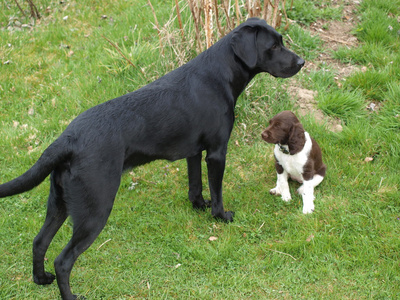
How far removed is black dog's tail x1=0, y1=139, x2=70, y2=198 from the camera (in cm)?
288

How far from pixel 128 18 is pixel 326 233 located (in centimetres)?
476

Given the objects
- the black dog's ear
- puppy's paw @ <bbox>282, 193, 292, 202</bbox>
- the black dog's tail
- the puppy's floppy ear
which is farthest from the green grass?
the black dog's ear

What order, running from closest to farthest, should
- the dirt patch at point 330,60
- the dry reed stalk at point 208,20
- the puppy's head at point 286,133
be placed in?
the puppy's head at point 286,133 < the dry reed stalk at point 208,20 < the dirt patch at point 330,60

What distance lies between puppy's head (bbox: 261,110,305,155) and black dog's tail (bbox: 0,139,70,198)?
1769mm

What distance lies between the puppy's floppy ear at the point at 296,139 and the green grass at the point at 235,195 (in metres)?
0.60

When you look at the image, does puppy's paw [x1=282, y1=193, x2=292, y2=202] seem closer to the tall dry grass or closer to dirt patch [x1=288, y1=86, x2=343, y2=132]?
dirt patch [x1=288, y1=86, x2=343, y2=132]

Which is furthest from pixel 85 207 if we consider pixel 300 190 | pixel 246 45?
pixel 300 190

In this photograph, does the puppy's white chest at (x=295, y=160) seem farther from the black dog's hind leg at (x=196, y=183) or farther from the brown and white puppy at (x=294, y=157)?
the black dog's hind leg at (x=196, y=183)

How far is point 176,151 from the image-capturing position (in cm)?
344

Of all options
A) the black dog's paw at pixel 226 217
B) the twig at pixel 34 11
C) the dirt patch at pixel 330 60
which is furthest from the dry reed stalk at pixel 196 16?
the twig at pixel 34 11

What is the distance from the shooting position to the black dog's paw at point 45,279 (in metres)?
3.37

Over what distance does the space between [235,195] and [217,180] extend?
0.62 metres

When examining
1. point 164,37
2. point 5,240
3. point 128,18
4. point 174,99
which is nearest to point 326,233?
point 174,99

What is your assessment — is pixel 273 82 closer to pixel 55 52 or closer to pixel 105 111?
pixel 105 111
